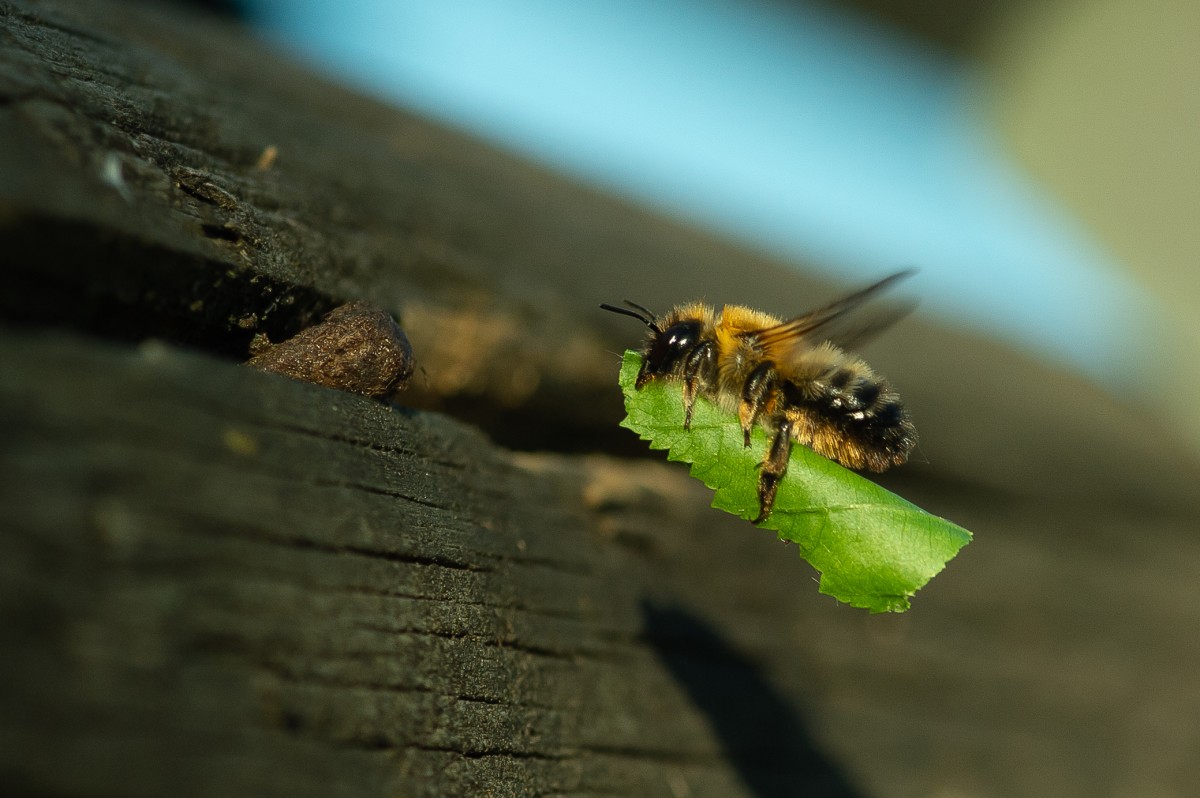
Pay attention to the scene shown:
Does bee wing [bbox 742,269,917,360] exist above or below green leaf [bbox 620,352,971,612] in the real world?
above

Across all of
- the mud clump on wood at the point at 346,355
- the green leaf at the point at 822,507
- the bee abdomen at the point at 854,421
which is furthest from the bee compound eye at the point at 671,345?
the mud clump on wood at the point at 346,355

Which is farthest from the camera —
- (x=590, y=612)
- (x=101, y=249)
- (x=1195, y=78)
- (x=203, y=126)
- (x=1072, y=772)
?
(x=1195, y=78)

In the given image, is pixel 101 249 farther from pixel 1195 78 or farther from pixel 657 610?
pixel 1195 78

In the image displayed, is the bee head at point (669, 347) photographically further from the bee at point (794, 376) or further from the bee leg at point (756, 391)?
the bee leg at point (756, 391)

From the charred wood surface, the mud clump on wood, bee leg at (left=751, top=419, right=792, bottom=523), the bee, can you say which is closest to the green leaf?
bee leg at (left=751, top=419, right=792, bottom=523)

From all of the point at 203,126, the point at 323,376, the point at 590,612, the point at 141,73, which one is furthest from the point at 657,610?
the point at 141,73

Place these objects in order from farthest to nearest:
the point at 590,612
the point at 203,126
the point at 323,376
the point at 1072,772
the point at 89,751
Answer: the point at 1072,772 < the point at 590,612 < the point at 203,126 < the point at 323,376 < the point at 89,751

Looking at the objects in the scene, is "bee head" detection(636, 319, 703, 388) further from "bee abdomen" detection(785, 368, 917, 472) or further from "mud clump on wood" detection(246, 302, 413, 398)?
"mud clump on wood" detection(246, 302, 413, 398)

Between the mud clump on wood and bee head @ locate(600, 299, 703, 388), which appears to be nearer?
the mud clump on wood

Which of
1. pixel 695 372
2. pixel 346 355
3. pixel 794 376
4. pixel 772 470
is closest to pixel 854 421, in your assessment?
pixel 794 376
